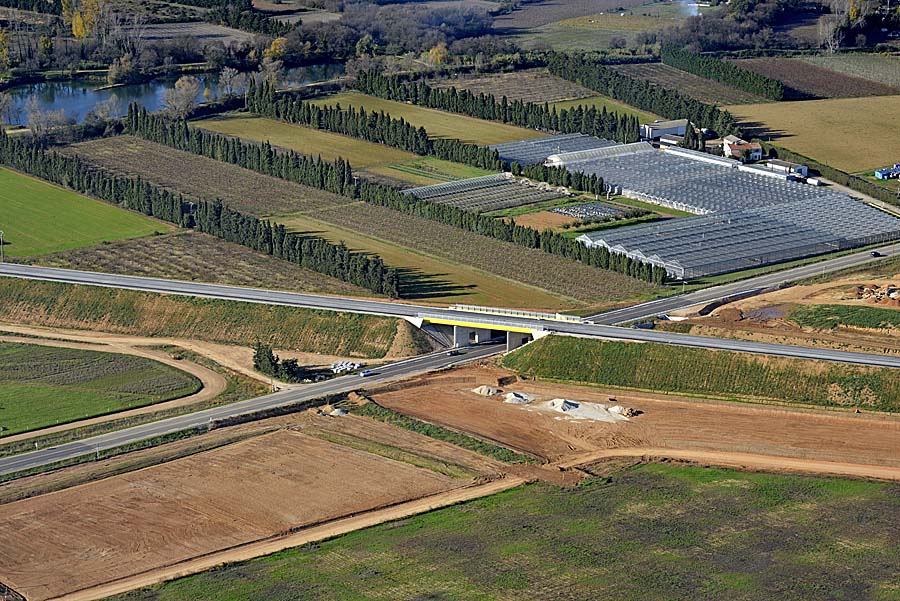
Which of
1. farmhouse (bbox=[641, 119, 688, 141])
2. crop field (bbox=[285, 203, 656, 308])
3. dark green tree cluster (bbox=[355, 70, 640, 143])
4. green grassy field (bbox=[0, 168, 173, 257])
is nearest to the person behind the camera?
crop field (bbox=[285, 203, 656, 308])

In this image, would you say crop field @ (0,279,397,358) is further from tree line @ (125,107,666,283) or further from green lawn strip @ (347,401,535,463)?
tree line @ (125,107,666,283)

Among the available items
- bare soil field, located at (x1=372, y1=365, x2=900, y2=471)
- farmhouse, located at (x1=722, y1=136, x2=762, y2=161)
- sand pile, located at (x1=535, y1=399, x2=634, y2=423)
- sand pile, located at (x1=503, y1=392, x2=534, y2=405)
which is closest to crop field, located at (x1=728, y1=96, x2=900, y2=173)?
farmhouse, located at (x1=722, y1=136, x2=762, y2=161)

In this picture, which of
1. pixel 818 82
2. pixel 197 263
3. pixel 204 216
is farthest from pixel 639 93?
pixel 197 263

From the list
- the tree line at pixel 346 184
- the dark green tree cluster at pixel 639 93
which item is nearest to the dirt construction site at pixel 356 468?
the tree line at pixel 346 184

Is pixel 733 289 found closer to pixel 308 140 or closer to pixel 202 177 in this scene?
pixel 202 177

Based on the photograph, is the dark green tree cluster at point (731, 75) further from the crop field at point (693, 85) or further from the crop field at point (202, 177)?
the crop field at point (202, 177)

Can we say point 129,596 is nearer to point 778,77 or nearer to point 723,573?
point 723,573
